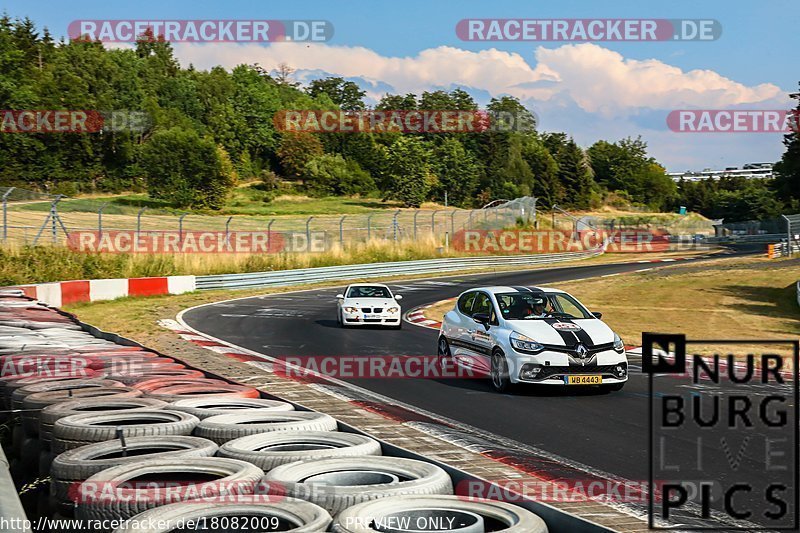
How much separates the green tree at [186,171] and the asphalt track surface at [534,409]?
59370mm

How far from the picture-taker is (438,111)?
386 ft

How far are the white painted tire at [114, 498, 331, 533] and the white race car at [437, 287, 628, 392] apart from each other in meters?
7.61

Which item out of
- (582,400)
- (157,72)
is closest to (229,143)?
(157,72)

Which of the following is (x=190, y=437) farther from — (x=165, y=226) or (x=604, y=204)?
(x=604, y=204)

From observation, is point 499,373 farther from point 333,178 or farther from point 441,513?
point 333,178

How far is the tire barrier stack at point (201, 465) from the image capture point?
414 cm

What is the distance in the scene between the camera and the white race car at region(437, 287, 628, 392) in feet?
37.5

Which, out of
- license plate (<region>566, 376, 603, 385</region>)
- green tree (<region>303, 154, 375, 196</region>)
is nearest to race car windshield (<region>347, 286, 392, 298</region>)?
license plate (<region>566, 376, 603, 385</region>)

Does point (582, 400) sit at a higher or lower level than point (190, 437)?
lower

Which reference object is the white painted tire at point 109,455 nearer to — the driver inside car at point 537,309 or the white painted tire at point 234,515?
the white painted tire at point 234,515

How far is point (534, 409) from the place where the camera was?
10664 mm

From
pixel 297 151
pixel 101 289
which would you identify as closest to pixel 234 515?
pixel 101 289

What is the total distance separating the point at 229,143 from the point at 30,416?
105903 millimetres

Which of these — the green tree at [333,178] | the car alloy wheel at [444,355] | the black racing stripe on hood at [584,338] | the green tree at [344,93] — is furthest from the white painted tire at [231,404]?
the green tree at [344,93]
